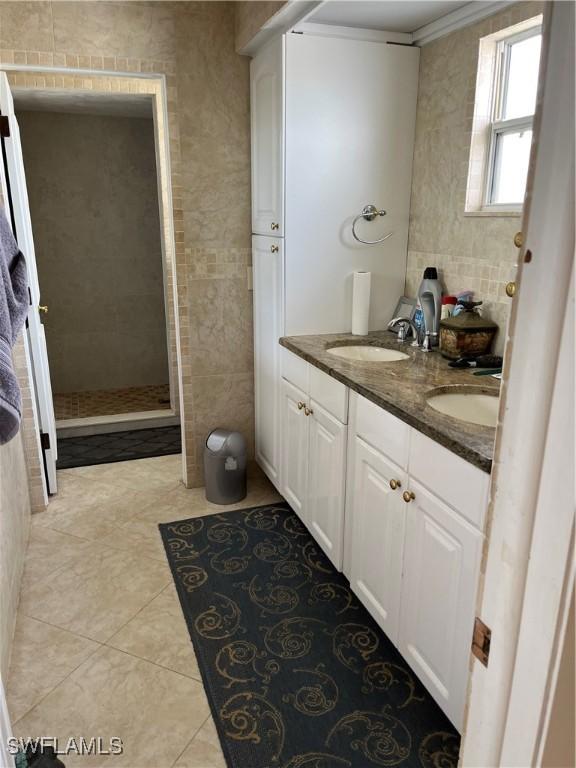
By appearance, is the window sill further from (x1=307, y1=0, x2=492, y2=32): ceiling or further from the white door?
the white door

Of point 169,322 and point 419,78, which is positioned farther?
point 169,322

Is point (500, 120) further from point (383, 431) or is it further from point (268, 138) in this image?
point (383, 431)

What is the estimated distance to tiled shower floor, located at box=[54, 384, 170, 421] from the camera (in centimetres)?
454

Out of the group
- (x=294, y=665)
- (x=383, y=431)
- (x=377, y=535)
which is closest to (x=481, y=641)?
(x=383, y=431)

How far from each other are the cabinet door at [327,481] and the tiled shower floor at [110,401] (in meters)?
2.42

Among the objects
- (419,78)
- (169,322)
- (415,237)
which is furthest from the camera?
(169,322)

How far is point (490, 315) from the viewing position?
2199 millimetres

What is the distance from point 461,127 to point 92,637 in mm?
2428

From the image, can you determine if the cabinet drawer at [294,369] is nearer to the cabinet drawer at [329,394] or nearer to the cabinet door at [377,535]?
the cabinet drawer at [329,394]

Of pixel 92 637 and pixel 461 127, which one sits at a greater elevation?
pixel 461 127

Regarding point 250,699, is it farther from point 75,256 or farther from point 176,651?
point 75,256

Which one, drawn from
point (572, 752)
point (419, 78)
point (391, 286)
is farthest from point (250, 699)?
point (419, 78)

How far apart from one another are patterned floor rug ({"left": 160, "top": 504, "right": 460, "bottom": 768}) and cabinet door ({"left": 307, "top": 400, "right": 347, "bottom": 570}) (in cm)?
18

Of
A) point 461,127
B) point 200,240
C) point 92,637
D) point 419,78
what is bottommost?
point 92,637
